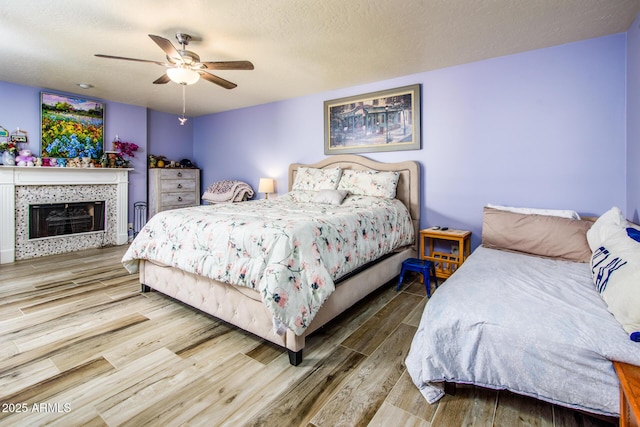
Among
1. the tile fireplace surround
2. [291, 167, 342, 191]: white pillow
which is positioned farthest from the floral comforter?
the tile fireplace surround

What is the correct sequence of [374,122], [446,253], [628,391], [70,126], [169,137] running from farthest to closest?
[169,137] < [70,126] < [374,122] < [446,253] < [628,391]

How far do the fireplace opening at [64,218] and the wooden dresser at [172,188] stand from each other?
769mm

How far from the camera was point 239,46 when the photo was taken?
289cm

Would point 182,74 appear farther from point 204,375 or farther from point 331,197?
point 204,375

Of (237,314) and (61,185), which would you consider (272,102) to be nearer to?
(61,185)

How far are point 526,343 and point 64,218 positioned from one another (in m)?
5.62

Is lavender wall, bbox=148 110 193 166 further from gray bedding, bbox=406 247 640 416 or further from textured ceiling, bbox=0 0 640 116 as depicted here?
gray bedding, bbox=406 247 640 416

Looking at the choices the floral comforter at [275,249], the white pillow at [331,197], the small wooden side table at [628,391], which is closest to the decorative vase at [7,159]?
the floral comforter at [275,249]

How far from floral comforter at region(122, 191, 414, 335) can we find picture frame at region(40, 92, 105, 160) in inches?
111

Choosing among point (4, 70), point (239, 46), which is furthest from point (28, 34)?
point (239, 46)

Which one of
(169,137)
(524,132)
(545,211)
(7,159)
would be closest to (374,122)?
(524,132)

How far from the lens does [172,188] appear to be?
5.63 metres

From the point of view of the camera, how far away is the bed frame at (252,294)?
6.32 feet

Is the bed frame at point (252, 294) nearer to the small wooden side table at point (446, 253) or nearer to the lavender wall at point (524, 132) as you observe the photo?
the small wooden side table at point (446, 253)
